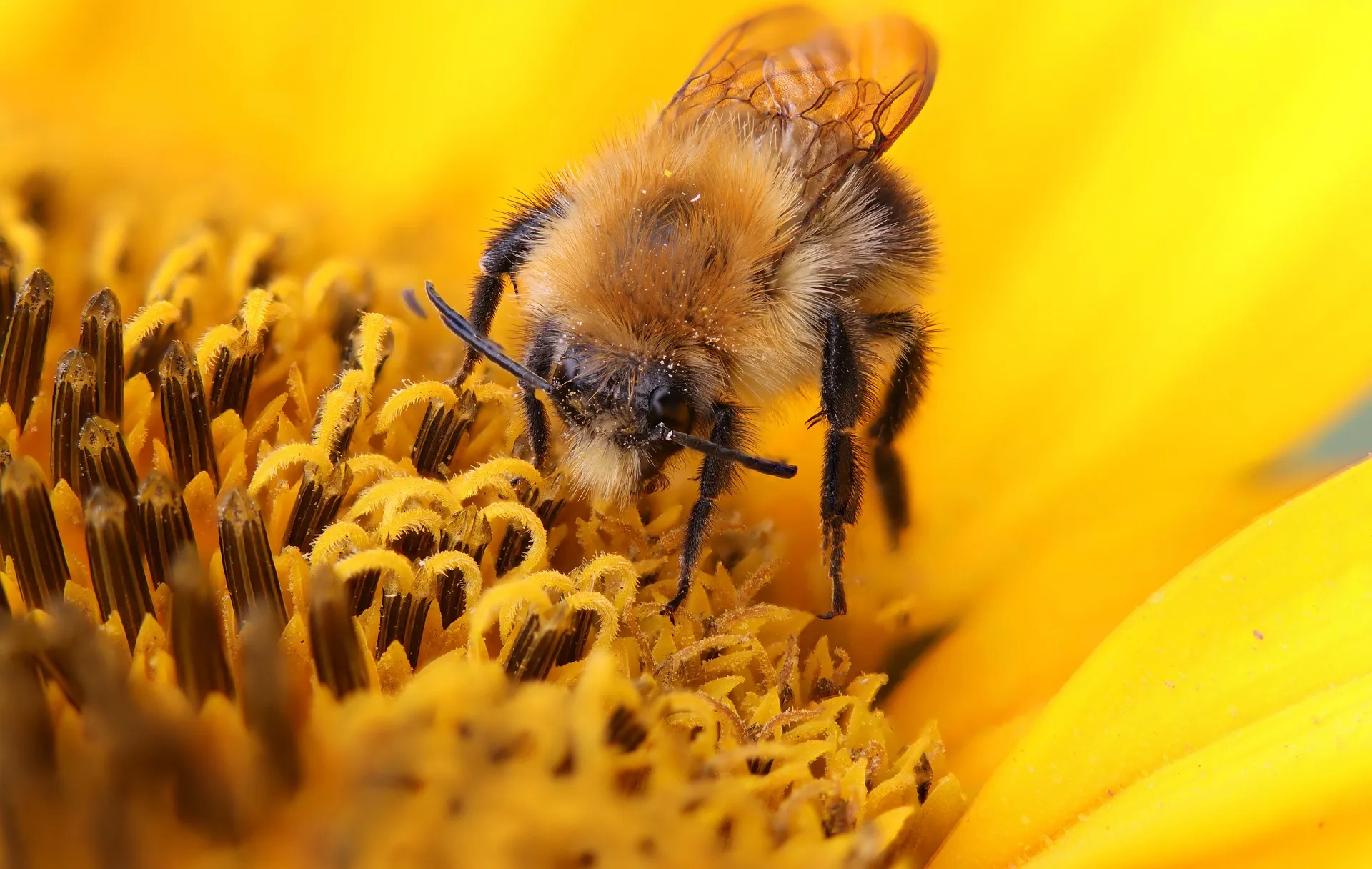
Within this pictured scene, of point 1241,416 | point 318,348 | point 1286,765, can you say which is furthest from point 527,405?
point 1241,416

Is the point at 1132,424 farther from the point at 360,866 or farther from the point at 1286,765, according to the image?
the point at 360,866

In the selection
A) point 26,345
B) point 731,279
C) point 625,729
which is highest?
point 26,345

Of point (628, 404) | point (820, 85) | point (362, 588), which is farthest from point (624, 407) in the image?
point (820, 85)

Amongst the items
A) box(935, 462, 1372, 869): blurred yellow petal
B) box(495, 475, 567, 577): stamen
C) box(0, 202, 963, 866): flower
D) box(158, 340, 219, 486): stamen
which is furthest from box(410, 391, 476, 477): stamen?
box(935, 462, 1372, 869): blurred yellow petal

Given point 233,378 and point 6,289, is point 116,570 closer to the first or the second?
point 233,378

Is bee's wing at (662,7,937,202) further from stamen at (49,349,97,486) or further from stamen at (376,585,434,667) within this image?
stamen at (49,349,97,486)

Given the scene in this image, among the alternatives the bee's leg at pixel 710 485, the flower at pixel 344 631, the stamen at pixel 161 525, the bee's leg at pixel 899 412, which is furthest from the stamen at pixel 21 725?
the bee's leg at pixel 899 412
